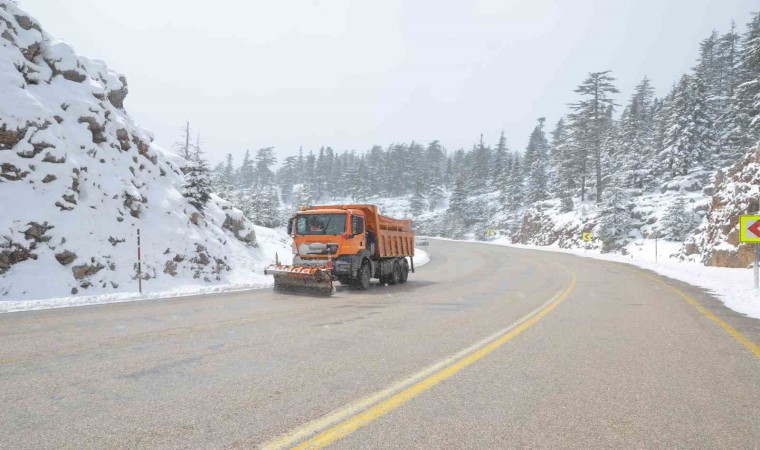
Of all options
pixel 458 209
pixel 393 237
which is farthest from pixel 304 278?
pixel 458 209

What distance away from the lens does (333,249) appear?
14.7 meters

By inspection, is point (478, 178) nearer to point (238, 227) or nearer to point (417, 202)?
point (417, 202)

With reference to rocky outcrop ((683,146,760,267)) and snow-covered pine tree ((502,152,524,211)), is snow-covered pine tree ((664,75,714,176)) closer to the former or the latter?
rocky outcrop ((683,146,760,267))

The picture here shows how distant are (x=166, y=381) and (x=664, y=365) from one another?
569 centimetres

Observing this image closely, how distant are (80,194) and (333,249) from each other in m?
8.40

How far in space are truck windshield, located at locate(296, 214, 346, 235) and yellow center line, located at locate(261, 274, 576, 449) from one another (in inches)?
347

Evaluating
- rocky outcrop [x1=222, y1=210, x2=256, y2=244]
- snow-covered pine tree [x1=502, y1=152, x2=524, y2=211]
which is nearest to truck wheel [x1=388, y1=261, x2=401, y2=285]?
rocky outcrop [x1=222, y1=210, x2=256, y2=244]

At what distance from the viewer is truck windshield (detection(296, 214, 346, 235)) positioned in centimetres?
1512

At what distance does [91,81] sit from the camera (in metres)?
18.7

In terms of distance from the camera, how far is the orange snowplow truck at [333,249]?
1366 cm

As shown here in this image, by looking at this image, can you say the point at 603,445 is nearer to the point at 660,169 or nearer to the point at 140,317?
the point at 140,317

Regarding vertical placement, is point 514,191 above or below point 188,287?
above

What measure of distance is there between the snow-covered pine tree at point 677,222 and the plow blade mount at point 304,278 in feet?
140

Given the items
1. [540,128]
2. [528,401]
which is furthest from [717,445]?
[540,128]
